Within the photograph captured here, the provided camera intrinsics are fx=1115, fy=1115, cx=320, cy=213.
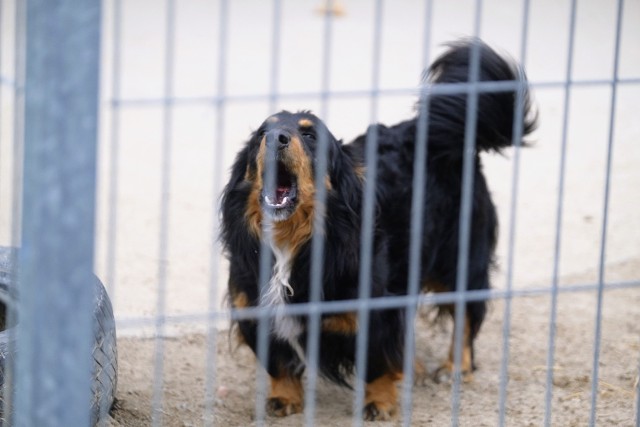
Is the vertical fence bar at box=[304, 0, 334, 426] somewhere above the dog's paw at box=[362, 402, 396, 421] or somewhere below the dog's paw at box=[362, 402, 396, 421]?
above

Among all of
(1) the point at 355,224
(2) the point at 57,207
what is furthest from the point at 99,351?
(2) the point at 57,207

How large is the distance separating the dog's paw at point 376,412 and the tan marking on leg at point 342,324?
1.47ft

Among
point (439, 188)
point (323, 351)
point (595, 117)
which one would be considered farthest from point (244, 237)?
point (595, 117)

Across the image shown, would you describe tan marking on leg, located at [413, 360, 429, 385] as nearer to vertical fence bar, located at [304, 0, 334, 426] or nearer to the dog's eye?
vertical fence bar, located at [304, 0, 334, 426]

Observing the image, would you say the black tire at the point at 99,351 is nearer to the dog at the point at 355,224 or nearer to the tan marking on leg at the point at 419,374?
the dog at the point at 355,224

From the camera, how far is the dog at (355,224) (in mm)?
4156

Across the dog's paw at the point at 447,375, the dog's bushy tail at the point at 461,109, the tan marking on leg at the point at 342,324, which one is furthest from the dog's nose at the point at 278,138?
the dog's paw at the point at 447,375

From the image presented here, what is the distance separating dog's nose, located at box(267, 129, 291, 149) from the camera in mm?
3920

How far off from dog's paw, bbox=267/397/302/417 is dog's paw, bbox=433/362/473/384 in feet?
2.45

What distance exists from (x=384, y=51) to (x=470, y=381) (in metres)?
5.66

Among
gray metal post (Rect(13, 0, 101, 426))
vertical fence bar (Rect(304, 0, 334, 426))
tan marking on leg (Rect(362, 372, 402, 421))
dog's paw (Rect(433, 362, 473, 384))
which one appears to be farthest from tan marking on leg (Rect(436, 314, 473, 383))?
gray metal post (Rect(13, 0, 101, 426))

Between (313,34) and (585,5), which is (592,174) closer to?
(313,34)

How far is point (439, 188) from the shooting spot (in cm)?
492

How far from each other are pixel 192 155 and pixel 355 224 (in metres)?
3.53
